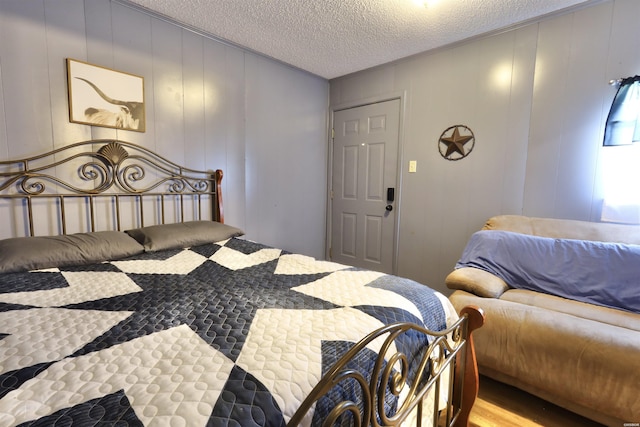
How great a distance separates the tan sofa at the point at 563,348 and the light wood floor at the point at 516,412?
0.11 m

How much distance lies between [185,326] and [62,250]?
111 cm

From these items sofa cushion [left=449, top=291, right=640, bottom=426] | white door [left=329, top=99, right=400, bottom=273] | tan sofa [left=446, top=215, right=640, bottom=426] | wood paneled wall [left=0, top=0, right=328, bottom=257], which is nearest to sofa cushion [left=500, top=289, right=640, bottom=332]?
tan sofa [left=446, top=215, right=640, bottom=426]

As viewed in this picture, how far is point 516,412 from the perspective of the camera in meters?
1.56

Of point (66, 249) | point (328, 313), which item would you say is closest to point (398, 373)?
point (328, 313)

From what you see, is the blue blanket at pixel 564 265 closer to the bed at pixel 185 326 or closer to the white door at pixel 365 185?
the bed at pixel 185 326

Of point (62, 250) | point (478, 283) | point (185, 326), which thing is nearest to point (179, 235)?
point (62, 250)

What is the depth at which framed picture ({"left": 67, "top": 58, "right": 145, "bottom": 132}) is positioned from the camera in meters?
1.91

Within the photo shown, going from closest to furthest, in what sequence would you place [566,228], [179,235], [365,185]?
1. [179,235]
2. [566,228]
3. [365,185]

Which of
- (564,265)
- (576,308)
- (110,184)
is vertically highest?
(110,184)

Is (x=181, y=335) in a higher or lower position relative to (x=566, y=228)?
lower

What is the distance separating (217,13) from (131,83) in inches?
31.8

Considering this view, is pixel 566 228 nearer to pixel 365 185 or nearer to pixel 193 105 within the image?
pixel 365 185

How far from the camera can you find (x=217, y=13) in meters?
2.21

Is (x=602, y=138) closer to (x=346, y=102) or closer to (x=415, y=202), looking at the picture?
(x=415, y=202)
